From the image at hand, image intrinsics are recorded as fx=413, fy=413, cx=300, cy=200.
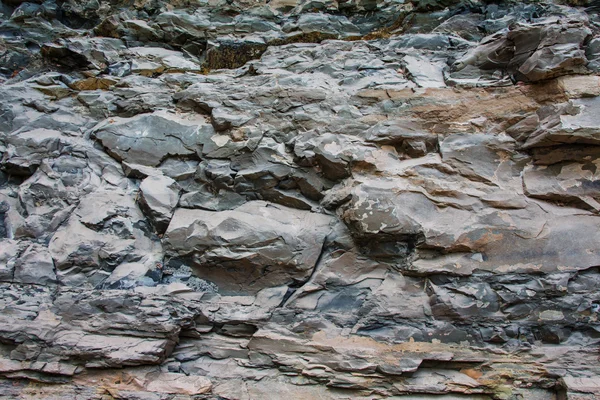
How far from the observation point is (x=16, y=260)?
4.04 metres

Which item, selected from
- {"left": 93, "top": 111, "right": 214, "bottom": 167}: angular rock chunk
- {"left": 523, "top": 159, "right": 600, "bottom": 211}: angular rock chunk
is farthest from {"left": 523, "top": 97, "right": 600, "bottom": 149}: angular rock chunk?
{"left": 93, "top": 111, "right": 214, "bottom": 167}: angular rock chunk

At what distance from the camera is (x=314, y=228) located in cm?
429

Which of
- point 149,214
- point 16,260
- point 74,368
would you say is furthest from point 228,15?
point 74,368

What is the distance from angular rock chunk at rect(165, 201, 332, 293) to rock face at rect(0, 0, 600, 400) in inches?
0.8

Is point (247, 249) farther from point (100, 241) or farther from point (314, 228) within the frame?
point (100, 241)

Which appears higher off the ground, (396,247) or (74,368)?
(396,247)

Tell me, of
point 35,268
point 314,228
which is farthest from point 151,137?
point 314,228

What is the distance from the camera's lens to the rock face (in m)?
3.53

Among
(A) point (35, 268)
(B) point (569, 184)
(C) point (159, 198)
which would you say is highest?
(B) point (569, 184)

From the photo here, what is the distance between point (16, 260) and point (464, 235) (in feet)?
14.3

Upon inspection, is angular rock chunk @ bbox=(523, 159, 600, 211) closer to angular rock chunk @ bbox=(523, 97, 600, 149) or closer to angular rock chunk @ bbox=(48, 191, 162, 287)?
angular rock chunk @ bbox=(523, 97, 600, 149)

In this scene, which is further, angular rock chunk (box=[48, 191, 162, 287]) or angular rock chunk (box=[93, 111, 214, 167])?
angular rock chunk (box=[93, 111, 214, 167])

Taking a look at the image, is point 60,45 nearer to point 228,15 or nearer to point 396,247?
point 228,15

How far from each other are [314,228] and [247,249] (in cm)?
72
